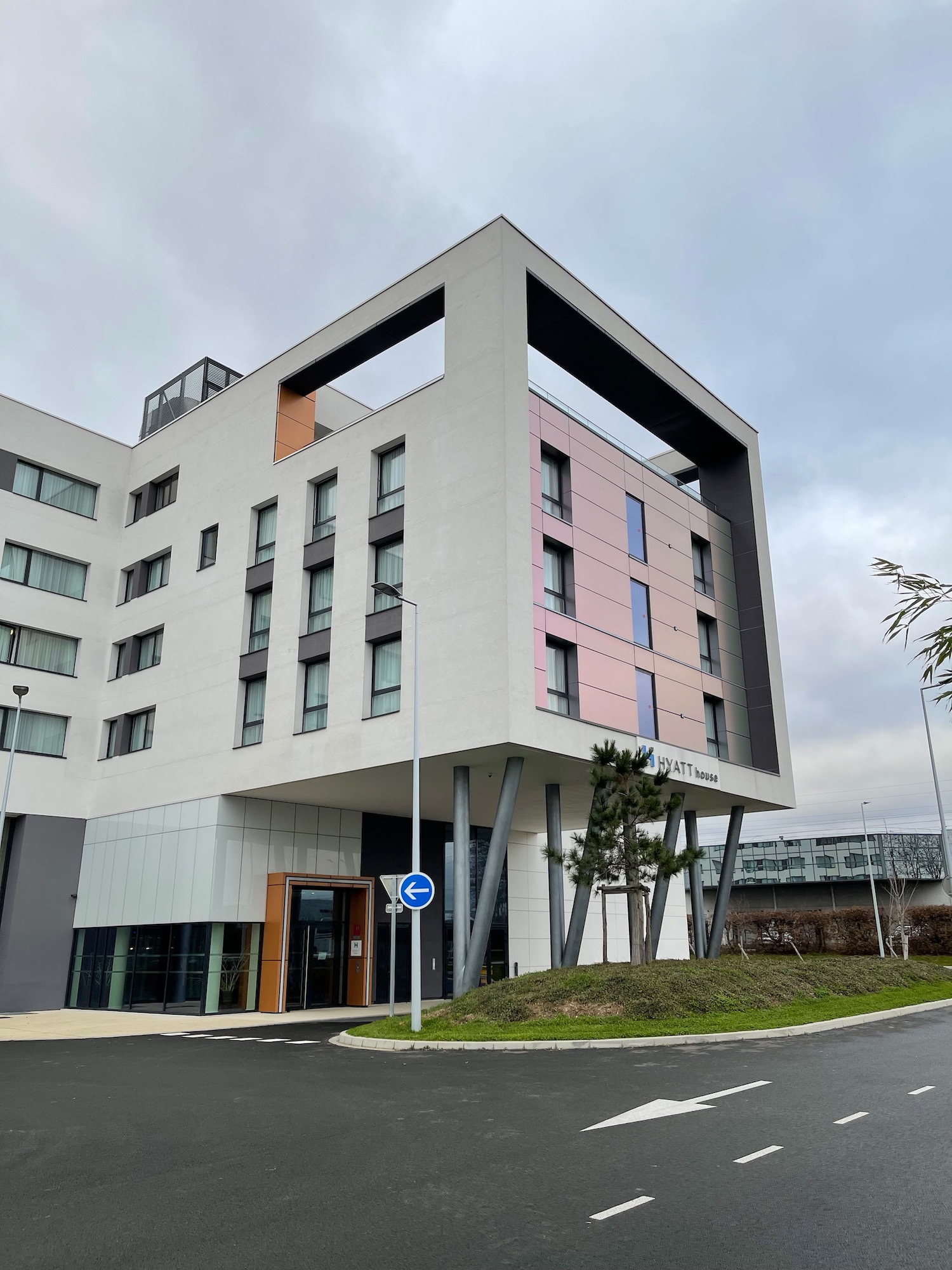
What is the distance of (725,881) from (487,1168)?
2754 centimetres

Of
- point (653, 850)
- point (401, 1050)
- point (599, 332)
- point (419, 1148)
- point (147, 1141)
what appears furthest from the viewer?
point (599, 332)

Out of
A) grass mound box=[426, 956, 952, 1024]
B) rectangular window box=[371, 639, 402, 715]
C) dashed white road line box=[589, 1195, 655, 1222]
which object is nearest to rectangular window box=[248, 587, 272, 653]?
rectangular window box=[371, 639, 402, 715]

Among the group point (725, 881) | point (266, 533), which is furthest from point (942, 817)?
point (266, 533)

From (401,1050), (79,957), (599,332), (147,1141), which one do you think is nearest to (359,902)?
(79,957)

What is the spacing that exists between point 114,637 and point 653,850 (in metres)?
22.7

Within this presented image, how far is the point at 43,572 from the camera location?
112 ft

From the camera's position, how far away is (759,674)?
111ft

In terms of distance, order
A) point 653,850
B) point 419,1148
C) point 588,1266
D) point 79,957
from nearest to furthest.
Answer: point 588,1266 < point 419,1148 < point 653,850 < point 79,957

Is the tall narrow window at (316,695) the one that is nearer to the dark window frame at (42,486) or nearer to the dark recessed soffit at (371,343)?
the dark recessed soffit at (371,343)

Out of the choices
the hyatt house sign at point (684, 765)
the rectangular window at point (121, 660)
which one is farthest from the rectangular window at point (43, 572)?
the hyatt house sign at point (684, 765)

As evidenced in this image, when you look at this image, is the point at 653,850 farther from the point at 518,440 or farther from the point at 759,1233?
the point at 759,1233

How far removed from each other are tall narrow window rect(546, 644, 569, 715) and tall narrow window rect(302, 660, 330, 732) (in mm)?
6473

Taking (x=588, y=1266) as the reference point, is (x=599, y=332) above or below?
above

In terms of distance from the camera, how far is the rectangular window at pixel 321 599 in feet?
92.2
